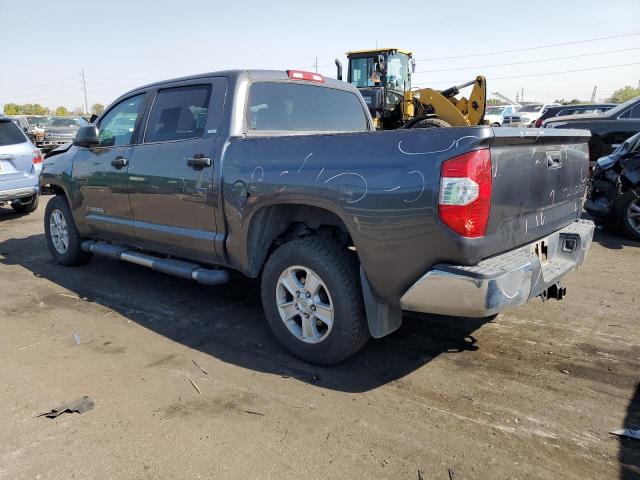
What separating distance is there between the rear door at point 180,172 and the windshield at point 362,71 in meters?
10.9

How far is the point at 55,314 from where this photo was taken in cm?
453

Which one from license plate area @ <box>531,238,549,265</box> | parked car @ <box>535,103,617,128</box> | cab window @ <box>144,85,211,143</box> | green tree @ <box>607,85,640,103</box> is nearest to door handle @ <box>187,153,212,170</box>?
cab window @ <box>144,85,211,143</box>

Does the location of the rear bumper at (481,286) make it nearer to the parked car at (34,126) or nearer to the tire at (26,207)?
the tire at (26,207)

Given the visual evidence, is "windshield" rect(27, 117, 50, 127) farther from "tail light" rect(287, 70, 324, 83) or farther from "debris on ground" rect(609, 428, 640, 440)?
"debris on ground" rect(609, 428, 640, 440)

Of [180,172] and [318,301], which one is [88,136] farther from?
[318,301]

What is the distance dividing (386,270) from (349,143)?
2.58 ft

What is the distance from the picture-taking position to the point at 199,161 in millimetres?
3869

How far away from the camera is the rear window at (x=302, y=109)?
4.06m

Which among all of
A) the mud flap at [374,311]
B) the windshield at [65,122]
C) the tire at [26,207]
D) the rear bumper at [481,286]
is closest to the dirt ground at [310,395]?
the mud flap at [374,311]

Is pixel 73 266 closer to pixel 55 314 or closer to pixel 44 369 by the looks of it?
pixel 55 314

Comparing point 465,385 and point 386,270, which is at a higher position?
point 386,270

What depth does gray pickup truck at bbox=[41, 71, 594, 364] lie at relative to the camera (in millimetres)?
2664

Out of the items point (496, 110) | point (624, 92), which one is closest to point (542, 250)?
point (496, 110)

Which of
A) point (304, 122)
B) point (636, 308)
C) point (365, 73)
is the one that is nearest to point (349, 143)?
point (304, 122)
